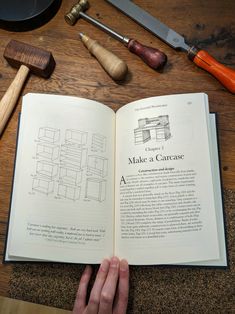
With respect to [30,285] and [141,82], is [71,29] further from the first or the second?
[30,285]

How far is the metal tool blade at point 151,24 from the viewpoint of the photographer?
2.55 feet

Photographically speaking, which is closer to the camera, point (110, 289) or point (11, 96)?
point (110, 289)

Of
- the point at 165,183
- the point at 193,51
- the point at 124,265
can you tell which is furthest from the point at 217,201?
the point at 193,51

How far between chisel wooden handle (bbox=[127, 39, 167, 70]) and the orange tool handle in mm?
74

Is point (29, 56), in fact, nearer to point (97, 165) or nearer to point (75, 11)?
point (75, 11)

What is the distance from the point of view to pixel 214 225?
0.64 meters

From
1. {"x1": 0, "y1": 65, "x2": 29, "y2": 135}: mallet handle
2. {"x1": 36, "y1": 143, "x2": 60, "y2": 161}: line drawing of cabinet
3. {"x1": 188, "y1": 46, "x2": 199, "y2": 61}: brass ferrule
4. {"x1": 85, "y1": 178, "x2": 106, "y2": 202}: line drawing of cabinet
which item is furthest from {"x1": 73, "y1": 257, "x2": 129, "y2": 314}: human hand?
{"x1": 188, "y1": 46, "x2": 199, "y2": 61}: brass ferrule

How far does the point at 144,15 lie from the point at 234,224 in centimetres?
51

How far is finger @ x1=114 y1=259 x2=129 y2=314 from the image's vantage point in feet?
2.04

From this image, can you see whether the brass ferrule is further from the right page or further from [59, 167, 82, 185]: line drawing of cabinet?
[59, 167, 82, 185]: line drawing of cabinet

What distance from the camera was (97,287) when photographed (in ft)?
2.07

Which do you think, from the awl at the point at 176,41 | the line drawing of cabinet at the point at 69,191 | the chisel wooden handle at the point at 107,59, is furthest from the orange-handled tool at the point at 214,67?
the line drawing of cabinet at the point at 69,191

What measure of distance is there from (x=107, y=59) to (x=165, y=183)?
31cm

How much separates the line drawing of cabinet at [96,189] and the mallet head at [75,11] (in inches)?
15.5
